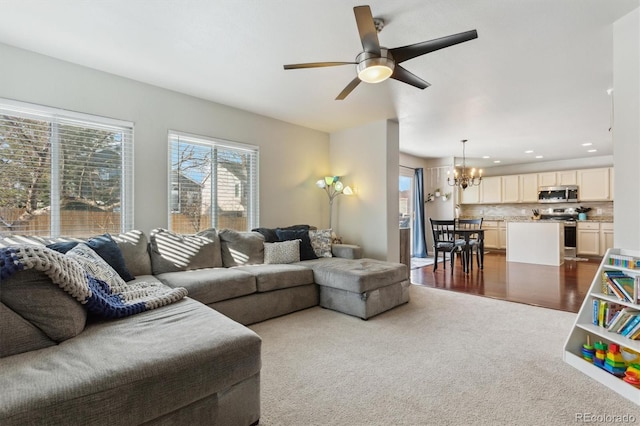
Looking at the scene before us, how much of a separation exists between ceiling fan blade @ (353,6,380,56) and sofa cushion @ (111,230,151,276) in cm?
273

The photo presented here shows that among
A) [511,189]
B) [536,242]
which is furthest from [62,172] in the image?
[511,189]

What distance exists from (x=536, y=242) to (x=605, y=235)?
6.70 feet

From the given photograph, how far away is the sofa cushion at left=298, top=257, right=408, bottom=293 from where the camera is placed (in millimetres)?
3064

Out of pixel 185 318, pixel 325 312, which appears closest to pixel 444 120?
pixel 325 312

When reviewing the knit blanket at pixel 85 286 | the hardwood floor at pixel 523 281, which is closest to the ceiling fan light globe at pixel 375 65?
the knit blanket at pixel 85 286

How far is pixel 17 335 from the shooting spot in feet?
4.13

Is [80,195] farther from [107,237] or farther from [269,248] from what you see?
[269,248]

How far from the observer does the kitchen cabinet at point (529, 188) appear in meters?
7.96

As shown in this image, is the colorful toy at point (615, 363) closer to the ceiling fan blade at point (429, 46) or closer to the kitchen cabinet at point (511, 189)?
the ceiling fan blade at point (429, 46)

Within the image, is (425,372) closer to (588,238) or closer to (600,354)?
(600,354)

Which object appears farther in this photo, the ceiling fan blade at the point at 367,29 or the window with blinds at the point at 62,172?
the window with blinds at the point at 62,172

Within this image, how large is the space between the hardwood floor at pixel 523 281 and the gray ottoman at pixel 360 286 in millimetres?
1361

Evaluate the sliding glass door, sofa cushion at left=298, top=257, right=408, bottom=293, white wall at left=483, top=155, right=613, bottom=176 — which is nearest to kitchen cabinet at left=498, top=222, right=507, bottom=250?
white wall at left=483, top=155, right=613, bottom=176

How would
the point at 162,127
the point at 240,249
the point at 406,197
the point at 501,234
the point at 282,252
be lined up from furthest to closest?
the point at 501,234 < the point at 406,197 < the point at 282,252 < the point at 240,249 < the point at 162,127
